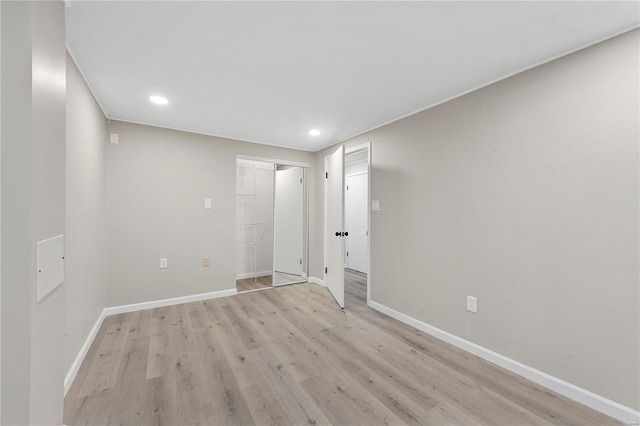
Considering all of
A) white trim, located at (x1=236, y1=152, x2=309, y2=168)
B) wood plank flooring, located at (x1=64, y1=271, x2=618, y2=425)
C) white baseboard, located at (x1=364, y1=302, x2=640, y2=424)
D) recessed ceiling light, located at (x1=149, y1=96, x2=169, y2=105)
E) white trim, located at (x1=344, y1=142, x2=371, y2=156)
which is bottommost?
wood plank flooring, located at (x1=64, y1=271, x2=618, y2=425)

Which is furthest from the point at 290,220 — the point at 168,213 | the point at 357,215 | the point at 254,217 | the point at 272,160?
the point at 168,213

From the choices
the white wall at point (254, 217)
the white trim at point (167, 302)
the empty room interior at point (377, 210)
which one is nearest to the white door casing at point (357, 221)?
the white wall at point (254, 217)

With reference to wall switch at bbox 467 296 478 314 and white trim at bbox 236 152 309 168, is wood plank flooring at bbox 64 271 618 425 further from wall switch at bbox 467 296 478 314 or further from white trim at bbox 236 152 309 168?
white trim at bbox 236 152 309 168

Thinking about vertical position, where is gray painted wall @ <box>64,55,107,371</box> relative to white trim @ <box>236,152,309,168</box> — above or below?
below

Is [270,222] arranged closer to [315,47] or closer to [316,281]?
[316,281]

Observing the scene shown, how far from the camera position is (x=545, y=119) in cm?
184

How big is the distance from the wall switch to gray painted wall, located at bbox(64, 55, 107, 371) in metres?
3.02

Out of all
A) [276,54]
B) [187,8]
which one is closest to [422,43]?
[276,54]

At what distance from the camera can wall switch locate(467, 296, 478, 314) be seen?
2.23m

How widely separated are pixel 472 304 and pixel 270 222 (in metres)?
3.55

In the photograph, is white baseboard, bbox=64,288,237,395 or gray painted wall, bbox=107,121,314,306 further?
gray painted wall, bbox=107,121,314,306

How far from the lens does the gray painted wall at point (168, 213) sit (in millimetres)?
3033

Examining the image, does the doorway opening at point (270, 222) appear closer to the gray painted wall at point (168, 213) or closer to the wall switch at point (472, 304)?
the gray painted wall at point (168, 213)

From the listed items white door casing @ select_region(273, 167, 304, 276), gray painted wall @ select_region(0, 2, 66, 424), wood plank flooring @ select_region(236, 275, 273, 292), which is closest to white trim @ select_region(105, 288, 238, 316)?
wood plank flooring @ select_region(236, 275, 273, 292)
